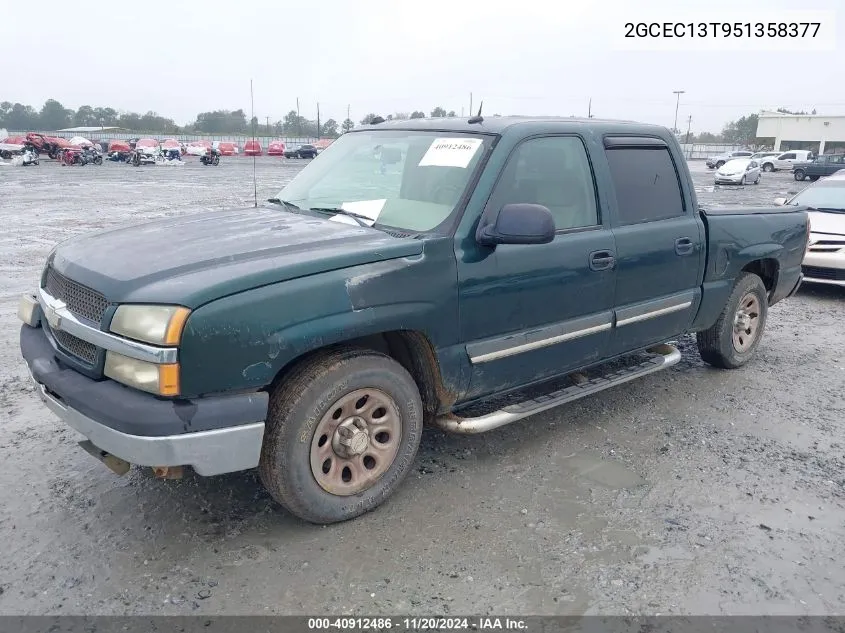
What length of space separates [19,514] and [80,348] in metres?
0.94

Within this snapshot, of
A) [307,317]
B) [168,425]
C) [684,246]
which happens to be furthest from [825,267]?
[168,425]

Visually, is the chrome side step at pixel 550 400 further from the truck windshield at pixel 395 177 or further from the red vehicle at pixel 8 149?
the red vehicle at pixel 8 149

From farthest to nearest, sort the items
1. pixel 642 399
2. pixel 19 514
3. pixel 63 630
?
pixel 642 399, pixel 19 514, pixel 63 630

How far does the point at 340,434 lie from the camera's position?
125 inches

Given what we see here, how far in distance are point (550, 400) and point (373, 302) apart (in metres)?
1.39

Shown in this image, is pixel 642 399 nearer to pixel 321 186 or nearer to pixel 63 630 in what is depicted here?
pixel 321 186

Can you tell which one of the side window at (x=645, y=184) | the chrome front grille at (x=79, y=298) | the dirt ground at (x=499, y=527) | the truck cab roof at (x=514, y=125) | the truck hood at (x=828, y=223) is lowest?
the dirt ground at (x=499, y=527)

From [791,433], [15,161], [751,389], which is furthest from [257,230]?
[15,161]

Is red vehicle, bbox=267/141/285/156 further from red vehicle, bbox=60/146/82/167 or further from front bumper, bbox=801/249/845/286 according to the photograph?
front bumper, bbox=801/249/845/286

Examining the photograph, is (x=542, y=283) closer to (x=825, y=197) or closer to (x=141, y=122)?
(x=825, y=197)

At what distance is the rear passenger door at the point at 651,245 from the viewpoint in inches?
166

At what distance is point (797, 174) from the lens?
122ft

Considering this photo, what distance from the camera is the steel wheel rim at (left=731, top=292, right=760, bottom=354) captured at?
5.51 meters

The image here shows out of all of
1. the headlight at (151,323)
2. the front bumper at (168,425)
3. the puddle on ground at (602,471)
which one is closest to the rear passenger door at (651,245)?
the puddle on ground at (602,471)
